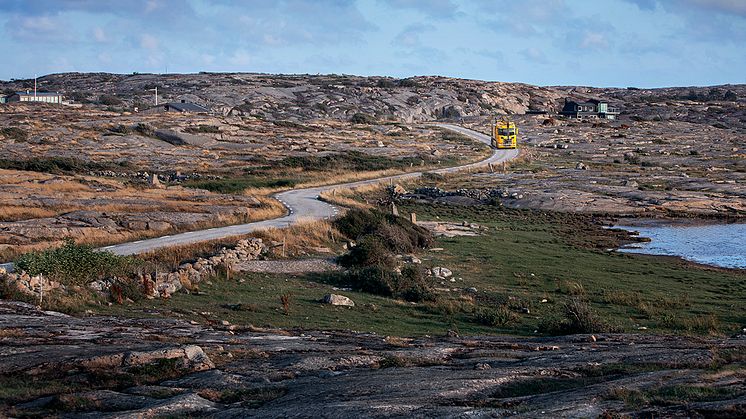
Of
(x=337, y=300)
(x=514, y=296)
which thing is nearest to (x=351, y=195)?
(x=514, y=296)

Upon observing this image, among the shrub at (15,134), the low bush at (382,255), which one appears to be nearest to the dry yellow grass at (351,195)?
the low bush at (382,255)

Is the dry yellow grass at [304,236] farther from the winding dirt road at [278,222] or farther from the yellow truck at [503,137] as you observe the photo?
the yellow truck at [503,137]

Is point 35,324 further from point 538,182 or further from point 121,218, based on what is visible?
point 538,182

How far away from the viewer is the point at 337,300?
80.1ft

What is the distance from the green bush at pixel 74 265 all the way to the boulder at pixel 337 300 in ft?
18.4

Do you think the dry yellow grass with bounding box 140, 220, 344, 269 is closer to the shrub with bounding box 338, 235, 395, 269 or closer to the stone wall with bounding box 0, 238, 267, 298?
the stone wall with bounding box 0, 238, 267, 298

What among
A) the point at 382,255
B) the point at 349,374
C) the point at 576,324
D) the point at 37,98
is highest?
the point at 37,98

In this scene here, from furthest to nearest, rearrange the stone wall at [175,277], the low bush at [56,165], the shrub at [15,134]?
the shrub at [15,134] < the low bush at [56,165] < the stone wall at [175,277]

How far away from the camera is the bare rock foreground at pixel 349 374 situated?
10.6 metres

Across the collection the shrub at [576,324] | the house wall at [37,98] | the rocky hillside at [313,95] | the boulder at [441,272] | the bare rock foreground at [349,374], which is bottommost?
the boulder at [441,272]

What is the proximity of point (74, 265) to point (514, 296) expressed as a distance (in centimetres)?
1345

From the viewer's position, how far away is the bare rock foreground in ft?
34.7

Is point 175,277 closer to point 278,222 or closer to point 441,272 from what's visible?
point 441,272

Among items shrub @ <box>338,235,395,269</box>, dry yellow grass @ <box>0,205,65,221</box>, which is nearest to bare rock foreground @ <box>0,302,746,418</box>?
shrub @ <box>338,235,395,269</box>
